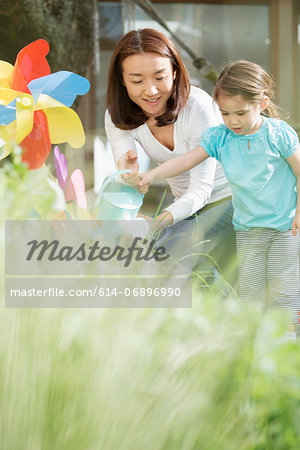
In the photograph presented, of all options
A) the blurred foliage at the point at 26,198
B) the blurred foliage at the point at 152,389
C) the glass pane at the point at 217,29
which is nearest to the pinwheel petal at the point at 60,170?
the blurred foliage at the point at 26,198

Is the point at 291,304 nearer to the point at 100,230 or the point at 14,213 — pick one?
the point at 100,230

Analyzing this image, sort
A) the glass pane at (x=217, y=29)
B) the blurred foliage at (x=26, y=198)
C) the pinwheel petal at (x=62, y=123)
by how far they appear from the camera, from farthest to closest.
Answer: the glass pane at (x=217, y=29)
the pinwheel petal at (x=62, y=123)
the blurred foliage at (x=26, y=198)

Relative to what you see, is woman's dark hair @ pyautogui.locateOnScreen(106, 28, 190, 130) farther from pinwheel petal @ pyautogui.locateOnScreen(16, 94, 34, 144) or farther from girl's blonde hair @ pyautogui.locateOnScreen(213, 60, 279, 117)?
pinwheel petal @ pyautogui.locateOnScreen(16, 94, 34, 144)

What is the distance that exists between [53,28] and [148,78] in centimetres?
120

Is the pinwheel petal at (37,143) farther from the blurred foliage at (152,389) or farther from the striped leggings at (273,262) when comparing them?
the blurred foliage at (152,389)

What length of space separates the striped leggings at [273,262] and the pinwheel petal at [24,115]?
0.51 metres

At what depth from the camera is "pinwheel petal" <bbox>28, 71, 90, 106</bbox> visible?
108 cm

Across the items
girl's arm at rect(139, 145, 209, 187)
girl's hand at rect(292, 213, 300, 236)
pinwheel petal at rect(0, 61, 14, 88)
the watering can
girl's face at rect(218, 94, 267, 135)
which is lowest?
girl's hand at rect(292, 213, 300, 236)

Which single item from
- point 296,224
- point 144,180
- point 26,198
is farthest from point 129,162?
point 26,198

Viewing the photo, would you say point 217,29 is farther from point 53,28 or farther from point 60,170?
point 60,170

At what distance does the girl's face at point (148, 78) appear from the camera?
1.08 metres

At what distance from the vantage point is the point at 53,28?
83.0 inches

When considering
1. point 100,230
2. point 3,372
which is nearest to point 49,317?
point 3,372

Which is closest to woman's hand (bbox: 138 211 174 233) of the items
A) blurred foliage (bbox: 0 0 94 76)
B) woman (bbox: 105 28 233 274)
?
woman (bbox: 105 28 233 274)
